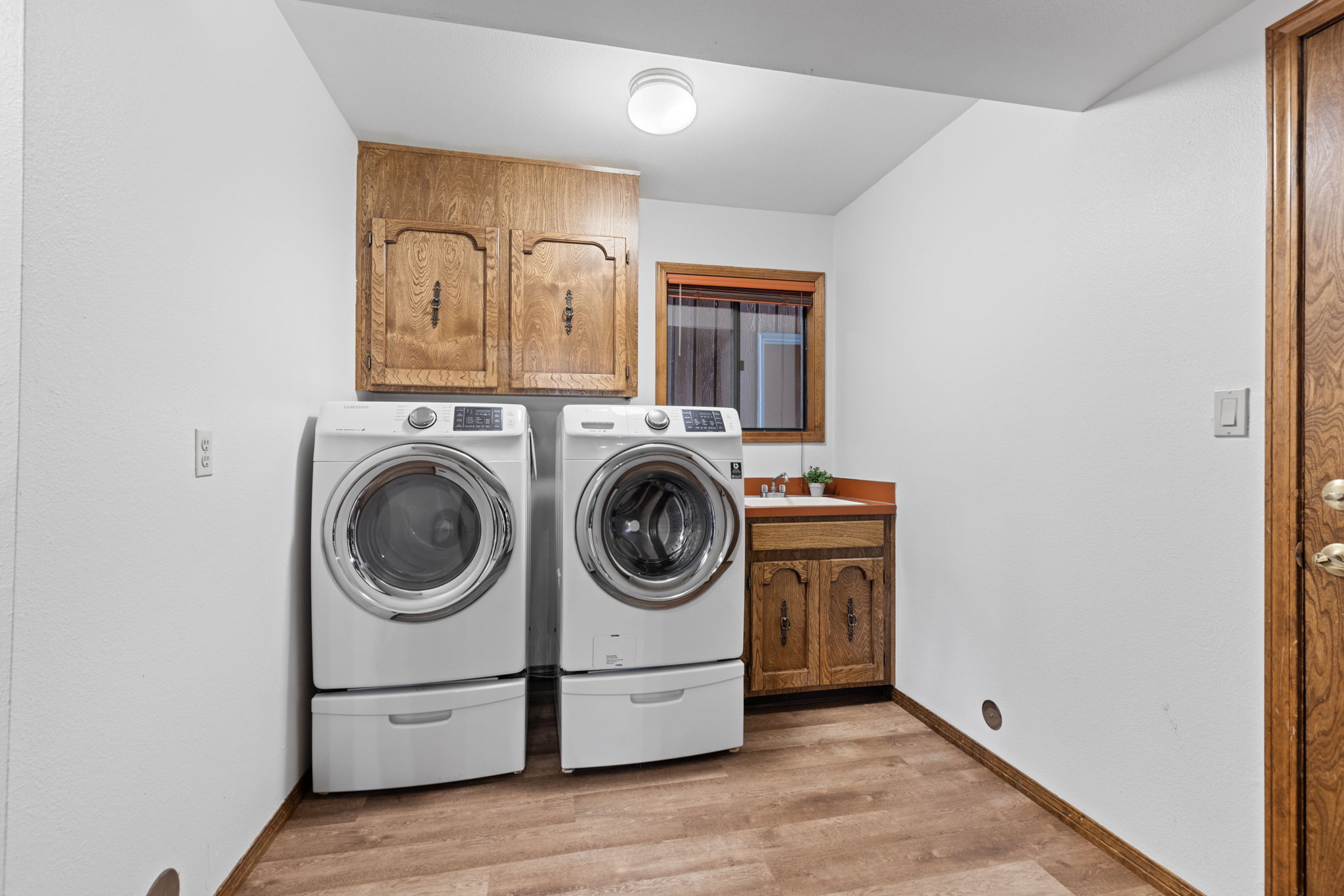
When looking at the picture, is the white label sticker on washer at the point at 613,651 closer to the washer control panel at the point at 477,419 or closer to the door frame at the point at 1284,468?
the washer control panel at the point at 477,419

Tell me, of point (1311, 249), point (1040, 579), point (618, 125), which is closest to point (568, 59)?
point (618, 125)

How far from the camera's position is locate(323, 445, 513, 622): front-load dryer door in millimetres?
1903

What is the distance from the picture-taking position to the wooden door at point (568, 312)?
254 centimetres

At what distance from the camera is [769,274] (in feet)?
10.6

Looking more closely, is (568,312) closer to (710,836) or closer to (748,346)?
(748,346)

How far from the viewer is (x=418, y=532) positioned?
2029 mm

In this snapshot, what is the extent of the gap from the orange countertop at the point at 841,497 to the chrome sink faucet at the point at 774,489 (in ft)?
0.07

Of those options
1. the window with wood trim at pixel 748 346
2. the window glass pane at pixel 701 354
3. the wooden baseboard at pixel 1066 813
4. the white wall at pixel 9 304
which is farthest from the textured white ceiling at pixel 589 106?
the wooden baseboard at pixel 1066 813

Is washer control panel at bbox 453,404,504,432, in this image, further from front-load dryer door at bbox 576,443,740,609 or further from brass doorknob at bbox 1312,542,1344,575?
brass doorknob at bbox 1312,542,1344,575

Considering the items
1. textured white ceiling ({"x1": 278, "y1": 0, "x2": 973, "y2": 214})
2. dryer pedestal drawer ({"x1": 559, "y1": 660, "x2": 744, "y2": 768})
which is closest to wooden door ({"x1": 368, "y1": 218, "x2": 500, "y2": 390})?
textured white ceiling ({"x1": 278, "y1": 0, "x2": 973, "y2": 214})

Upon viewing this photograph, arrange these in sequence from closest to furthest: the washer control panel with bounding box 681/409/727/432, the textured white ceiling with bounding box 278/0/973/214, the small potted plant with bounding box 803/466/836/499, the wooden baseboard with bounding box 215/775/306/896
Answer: the wooden baseboard with bounding box 215/775/306/896, the textured white ceiling with bounding box 278/0/973/214, the washer control panel with bounding box 681/409/727/432, the small potted plant with bounding box 803/466/836/499

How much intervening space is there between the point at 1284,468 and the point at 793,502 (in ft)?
5.97

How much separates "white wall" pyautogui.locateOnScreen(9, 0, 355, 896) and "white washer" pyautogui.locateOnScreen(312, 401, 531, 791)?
123mm

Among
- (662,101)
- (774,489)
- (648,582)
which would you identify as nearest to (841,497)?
(774,489)
